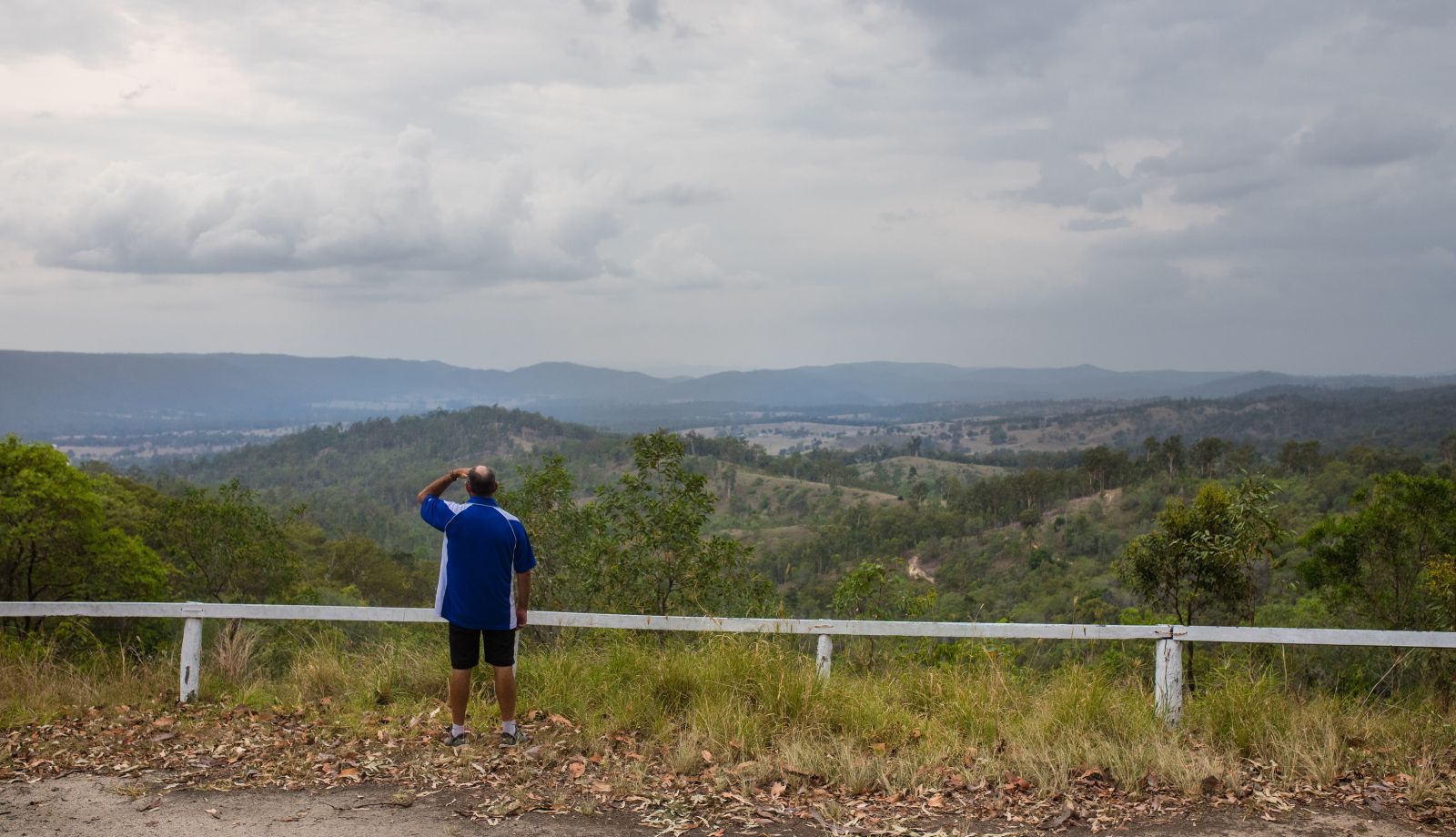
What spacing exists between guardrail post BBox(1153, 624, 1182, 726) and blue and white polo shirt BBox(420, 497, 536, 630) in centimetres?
389

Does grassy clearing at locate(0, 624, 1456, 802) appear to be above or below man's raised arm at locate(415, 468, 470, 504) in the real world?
below

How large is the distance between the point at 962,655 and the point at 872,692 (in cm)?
200

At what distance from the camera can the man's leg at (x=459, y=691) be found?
578 centimetres

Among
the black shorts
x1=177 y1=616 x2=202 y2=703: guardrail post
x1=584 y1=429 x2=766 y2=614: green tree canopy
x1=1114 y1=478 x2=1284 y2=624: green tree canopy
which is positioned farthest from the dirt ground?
x1=1114 y1=478 x2=1284 y2=624: green tree canopy

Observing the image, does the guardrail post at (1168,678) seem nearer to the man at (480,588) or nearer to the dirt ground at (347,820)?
the dirt ground at (347,820)

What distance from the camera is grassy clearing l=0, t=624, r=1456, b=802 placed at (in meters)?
5.29

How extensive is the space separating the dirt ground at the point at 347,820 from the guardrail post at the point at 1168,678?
107 cm

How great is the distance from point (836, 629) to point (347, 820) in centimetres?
303

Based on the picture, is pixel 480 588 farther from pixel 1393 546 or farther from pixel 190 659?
pixel 1393 546

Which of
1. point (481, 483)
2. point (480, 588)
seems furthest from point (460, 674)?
point (481, 483)

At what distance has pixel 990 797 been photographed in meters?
5.04

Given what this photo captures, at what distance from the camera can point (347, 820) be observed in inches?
187

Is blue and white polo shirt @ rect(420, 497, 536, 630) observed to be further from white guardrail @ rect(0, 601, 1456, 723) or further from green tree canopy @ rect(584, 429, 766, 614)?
green tree canopy @ rect(584, 429, 766, 614)

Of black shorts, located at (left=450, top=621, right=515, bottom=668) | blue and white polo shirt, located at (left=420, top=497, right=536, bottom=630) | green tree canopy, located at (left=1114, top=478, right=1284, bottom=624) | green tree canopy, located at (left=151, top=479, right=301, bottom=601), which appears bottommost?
green tree canopy, located at (left=151, top=479, right=301, bottom=601)
